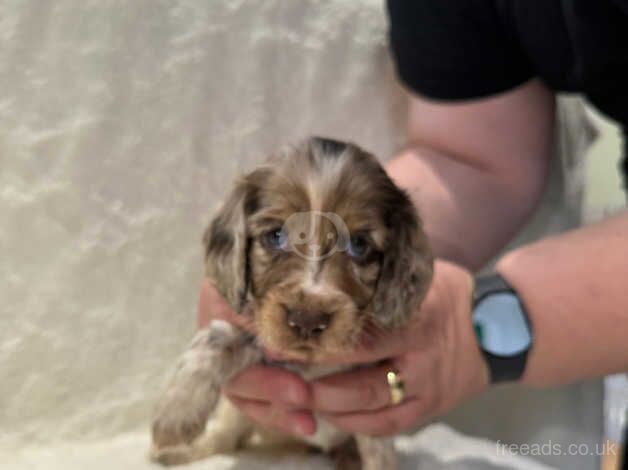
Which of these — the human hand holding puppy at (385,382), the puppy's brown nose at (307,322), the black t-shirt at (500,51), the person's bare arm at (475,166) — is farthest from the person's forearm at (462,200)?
the puppy's brown nose at (307,322)

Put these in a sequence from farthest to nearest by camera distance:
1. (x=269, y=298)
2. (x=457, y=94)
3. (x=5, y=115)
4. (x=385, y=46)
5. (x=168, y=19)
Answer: (x=385, y=46), (x=457, y=94), (x=168, y=19), (x=5, y=115), (x=269, y=298)

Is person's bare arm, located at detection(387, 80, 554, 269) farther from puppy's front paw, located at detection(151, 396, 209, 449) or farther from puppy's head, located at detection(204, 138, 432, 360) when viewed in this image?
puppy's front paw, located at detection(151, 396, 209, 449)

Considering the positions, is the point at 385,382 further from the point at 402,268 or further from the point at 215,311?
the point at 215,311

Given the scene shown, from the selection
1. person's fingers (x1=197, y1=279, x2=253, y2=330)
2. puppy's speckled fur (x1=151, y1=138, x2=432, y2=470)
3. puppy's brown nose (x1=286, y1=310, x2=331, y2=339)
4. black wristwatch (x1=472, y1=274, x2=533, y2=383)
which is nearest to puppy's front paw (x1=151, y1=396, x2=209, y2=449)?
puppy's speckled fur (x1=151, y1=138, x2=432, y2=470)

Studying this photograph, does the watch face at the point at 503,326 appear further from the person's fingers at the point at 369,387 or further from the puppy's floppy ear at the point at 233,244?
the puppy's floppy ear at the point at 233,244

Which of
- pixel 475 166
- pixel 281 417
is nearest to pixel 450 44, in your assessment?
pixel 475 166

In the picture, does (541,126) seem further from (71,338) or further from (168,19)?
(71,338)

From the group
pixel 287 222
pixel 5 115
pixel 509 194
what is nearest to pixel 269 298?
pixel 287 222
